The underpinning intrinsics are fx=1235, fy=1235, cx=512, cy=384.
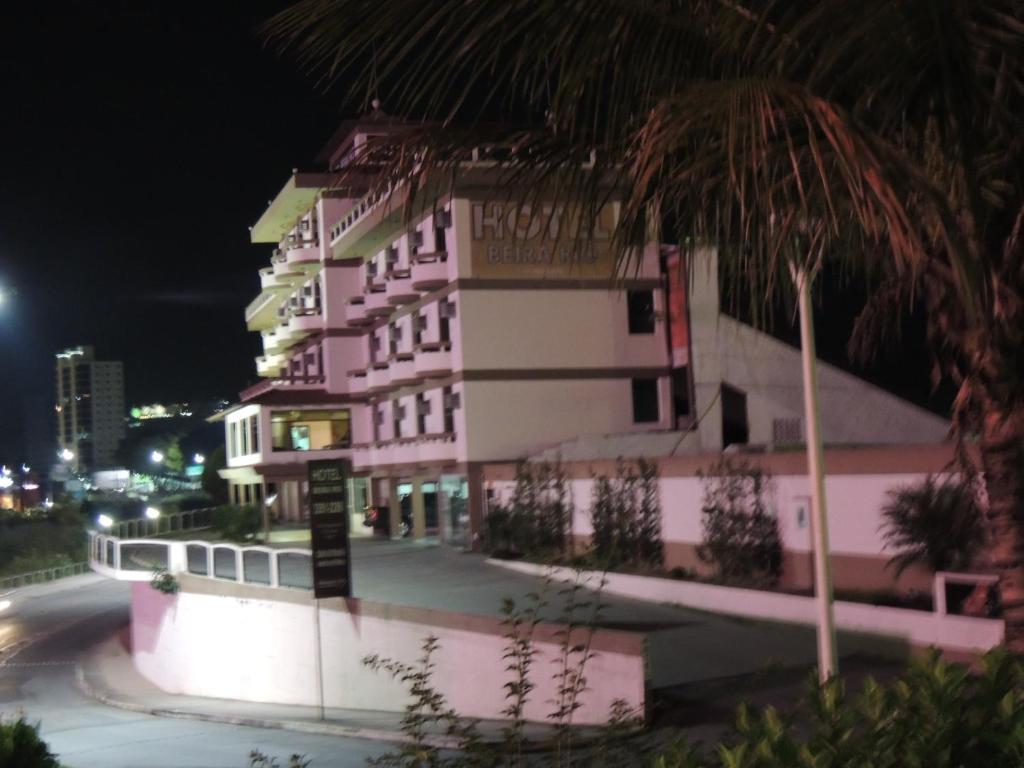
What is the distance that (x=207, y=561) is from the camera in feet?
87.9

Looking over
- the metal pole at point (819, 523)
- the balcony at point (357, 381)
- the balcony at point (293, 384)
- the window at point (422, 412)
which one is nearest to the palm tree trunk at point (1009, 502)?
the metal pole at point (819, 523)

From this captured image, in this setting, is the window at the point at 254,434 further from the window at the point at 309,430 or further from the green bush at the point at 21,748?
the green bush at the point at 21,748

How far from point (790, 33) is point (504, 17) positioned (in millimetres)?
989

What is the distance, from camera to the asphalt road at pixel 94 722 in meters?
16.3

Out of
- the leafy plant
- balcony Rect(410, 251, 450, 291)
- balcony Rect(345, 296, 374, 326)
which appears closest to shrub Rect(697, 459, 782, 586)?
the leafy plant

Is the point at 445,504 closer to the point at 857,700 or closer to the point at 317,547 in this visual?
the point at 317,547

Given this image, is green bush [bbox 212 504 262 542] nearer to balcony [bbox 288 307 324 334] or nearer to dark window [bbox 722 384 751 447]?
balcony [bbox 288 307 324 334]

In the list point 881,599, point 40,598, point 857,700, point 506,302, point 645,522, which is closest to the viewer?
point 857,700

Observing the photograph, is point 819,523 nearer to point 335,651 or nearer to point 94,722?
point 335,651

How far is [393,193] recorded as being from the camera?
476 cm

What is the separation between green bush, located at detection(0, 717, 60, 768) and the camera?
8000 millimetres

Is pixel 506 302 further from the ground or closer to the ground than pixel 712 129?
further from the ground

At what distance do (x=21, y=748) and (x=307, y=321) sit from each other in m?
45.4

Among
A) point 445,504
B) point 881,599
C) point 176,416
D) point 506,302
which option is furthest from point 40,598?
point 176,416
